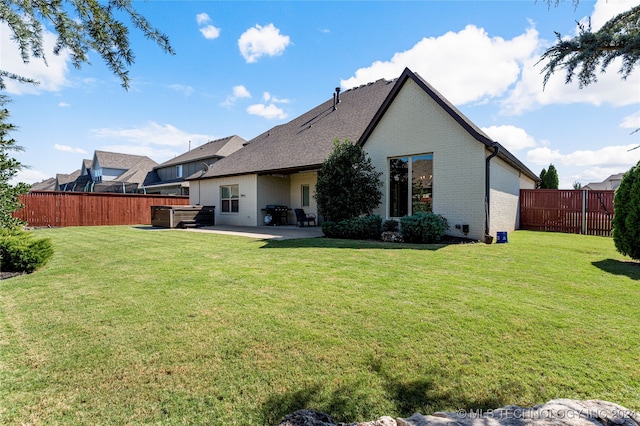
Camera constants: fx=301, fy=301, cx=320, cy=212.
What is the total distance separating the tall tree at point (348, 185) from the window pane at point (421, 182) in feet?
4.18

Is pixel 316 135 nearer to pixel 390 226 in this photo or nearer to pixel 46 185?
pixel 390 226

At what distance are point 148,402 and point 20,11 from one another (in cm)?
369

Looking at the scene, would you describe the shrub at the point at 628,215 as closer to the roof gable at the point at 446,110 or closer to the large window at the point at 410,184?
the roof gable at the point at 446,110

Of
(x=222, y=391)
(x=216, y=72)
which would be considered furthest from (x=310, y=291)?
(x=216, y=72)

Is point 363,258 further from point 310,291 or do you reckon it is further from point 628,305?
point 628,305

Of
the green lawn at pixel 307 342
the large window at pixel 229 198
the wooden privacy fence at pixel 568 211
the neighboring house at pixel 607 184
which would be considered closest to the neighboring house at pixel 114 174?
the large window at pixel 229 198

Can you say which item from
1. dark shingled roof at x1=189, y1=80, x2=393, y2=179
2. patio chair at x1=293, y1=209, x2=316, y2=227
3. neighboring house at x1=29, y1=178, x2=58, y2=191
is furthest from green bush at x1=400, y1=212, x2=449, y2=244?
neighboring house at x1=29, y1=178, x2=58, y2=191

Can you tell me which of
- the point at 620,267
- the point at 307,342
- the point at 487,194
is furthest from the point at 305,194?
the point at 307,342

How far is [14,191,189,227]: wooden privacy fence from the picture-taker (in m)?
17.1

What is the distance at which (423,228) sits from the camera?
9.28 m

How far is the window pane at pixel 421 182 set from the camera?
10.7 meters

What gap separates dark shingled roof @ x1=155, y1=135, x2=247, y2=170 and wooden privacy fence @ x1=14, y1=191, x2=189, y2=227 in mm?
8427

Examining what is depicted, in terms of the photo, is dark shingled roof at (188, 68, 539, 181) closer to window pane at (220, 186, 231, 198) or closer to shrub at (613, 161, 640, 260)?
window pane at (220, 186, 231, 198)

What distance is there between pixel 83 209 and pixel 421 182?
19896 millimetres
